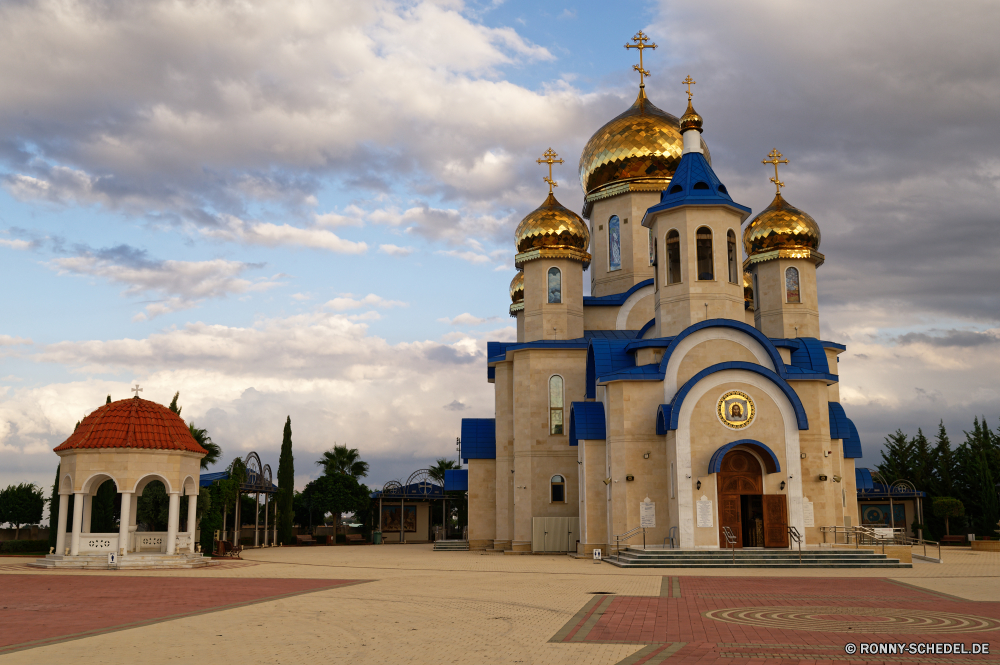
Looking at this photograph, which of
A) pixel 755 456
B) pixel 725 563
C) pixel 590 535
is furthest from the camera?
pixel 590 535

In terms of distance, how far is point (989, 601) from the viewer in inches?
473

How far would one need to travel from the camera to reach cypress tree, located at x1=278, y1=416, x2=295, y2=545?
3525cm

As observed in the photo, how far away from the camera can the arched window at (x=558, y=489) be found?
2702cm

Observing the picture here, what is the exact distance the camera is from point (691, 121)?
26.4 m

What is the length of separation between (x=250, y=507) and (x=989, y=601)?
128 feet

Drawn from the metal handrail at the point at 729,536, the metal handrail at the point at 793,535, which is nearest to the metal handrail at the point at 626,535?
the metal handrail at the point at 729,536

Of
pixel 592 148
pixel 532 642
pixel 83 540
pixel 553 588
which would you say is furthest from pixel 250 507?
pixel 532 642

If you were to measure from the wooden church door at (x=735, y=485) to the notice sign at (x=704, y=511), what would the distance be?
1.23 ft

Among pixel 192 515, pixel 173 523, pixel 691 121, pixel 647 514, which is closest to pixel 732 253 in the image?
pixel 691 121

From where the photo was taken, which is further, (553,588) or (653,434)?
(653,434)

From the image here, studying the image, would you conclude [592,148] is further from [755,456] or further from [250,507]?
[250,507]

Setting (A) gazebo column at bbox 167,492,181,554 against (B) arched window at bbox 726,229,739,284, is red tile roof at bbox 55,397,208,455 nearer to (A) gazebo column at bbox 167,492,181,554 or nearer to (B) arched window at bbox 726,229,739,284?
(A) gazebo column at bbox 167,492,181,554

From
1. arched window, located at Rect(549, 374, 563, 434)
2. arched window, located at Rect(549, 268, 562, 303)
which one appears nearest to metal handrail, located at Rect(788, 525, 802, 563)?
arched window, located at Rect(549, 374, 563, 434)

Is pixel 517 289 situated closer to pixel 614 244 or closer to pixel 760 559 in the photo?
pixel 614 244
